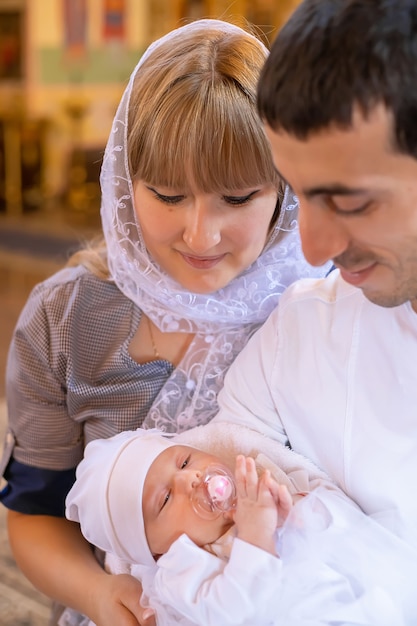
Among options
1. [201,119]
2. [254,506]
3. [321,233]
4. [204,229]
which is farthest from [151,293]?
[321,233]

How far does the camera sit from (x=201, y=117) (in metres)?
1.58

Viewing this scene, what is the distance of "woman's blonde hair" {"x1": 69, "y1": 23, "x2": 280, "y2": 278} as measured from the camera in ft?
5.17

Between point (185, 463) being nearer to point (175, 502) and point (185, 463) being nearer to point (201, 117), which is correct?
point (175, 502)

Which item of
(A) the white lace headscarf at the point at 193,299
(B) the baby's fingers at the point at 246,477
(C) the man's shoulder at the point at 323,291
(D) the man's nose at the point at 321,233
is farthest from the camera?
(A) the white lace headscarf at the point at 193,299

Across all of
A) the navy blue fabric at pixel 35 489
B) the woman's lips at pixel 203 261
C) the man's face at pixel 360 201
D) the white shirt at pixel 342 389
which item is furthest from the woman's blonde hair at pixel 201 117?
the navy blue fabric at pixel 35 489

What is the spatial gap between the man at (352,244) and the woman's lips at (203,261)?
162mm

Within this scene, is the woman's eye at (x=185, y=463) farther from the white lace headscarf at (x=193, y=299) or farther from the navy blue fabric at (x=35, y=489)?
the navy blue fabric at (x=35, y=489)

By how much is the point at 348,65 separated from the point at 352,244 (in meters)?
0.25

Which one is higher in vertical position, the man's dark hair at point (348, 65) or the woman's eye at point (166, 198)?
the man's dark hair at point (348, 65)

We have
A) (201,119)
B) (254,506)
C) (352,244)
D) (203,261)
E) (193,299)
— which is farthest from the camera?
(193,299)

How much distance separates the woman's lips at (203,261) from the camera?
169 cm

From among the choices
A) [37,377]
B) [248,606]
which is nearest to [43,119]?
[37,377]

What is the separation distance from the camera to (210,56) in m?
1.68

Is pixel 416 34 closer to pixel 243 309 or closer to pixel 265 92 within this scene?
pixel 265 92
